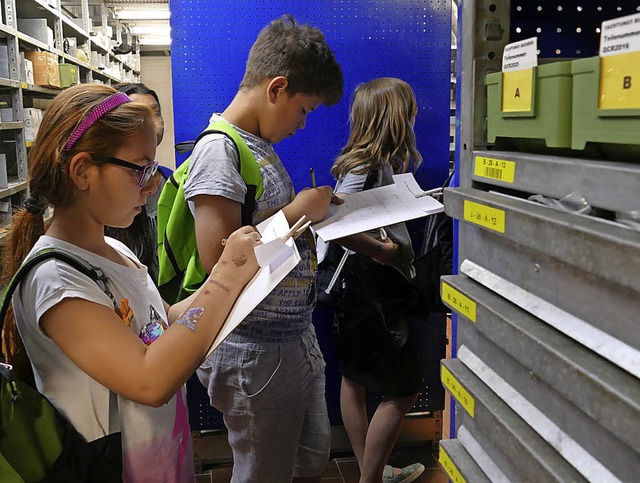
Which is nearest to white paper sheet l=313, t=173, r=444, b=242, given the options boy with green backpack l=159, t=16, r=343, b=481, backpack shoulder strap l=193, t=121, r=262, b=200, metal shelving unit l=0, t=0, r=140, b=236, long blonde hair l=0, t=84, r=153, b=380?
boy with green backpack l=159, t=16, r=343, b=481

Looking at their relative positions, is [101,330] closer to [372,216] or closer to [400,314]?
[372,216]

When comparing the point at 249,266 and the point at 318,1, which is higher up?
the point at 318,1

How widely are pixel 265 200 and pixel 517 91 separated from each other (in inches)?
38.6

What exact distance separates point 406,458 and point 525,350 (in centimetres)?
264

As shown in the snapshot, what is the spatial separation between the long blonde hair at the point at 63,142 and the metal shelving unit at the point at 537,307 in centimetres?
64

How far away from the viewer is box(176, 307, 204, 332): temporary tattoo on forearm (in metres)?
1.18

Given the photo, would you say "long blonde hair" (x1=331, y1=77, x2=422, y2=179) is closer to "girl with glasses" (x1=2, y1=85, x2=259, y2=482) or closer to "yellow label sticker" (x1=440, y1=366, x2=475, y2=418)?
"girl with glasses" (x1=2, y1=85, x2=259, y2=482)

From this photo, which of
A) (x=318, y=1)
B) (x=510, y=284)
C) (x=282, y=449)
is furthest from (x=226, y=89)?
(x=510, y=284)

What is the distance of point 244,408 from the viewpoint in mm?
1748

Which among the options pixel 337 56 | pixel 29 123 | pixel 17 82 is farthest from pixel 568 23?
pixel 29 123

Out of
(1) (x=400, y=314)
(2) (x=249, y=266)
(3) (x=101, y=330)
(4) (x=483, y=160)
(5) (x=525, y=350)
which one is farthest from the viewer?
(1) (x=400, y=314)

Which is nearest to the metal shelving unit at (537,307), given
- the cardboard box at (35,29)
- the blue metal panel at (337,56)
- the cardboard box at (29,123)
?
the blue metal panel at (337,56)

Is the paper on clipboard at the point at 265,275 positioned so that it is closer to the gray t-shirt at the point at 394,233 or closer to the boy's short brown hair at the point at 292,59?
the boy's short brown hair at the point at 292,59

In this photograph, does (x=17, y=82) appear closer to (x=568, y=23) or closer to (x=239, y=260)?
(x=239, y=260)
